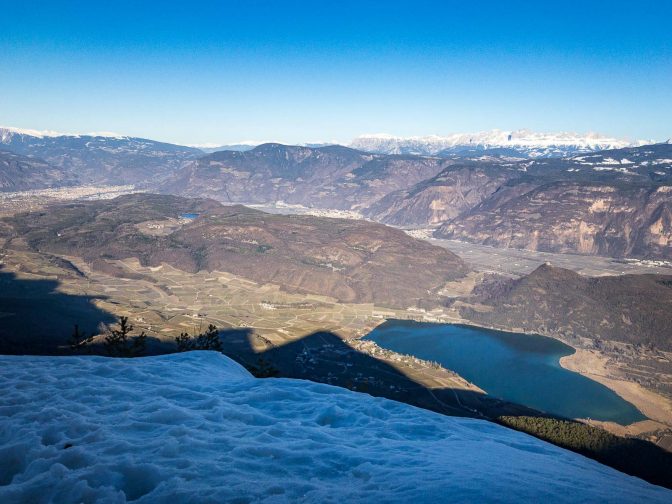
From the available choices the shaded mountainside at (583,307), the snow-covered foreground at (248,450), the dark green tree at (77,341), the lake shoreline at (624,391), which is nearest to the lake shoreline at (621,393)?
the lake shoreline at (624,391)

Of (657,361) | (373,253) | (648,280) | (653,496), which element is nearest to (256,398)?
(653,496)

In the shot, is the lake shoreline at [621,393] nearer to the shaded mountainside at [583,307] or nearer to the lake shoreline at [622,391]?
the lake shoreline at [622,391]

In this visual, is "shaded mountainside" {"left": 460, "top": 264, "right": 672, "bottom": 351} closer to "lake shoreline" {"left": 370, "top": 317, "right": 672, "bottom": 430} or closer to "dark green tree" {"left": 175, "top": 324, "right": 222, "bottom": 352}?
"lake shoreline" {"left": 370, "top": 317, "right": 672, "bottom": 430}

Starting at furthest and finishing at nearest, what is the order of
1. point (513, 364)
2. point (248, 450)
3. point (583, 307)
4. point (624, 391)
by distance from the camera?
1. point (583, 307)
2. point (513, 364)
3. point (624, 391)
4. point (248, 450)

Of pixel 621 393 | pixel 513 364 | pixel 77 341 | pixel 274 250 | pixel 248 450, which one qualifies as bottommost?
pixel 513 364

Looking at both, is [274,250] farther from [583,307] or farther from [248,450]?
[248,450]

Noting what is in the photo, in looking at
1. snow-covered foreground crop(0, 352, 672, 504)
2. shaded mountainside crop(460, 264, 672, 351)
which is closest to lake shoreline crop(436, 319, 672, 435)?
shaded mountainside crop(460, 264, 672, 351)

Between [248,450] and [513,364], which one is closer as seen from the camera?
[248,450]

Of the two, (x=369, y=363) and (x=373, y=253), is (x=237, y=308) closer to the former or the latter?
(x=369, y=363)

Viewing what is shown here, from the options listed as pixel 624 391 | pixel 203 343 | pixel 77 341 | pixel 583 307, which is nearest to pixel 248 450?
pixel 77 341
